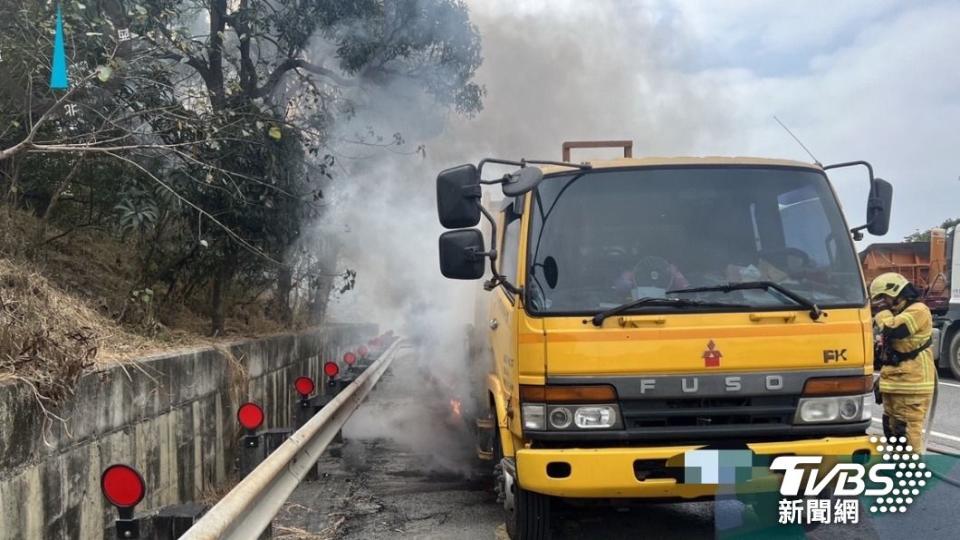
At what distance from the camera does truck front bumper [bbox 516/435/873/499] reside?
141 inches

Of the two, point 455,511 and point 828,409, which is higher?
point 828,409

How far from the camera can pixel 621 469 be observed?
11.7 ft

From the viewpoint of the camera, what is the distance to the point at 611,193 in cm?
420

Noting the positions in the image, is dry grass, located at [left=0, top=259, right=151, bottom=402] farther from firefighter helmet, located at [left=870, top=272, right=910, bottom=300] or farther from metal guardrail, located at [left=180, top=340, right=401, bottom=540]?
firefighter helmet, located at [left=870, top=272, right=910, bottom=300]

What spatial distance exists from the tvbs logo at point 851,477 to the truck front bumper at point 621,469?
43 mm

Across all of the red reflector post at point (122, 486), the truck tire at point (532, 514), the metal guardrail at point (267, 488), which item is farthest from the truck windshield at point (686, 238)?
the red reflector post at point (122, 486)

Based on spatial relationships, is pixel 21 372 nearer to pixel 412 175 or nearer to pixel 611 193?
pixel 611 193

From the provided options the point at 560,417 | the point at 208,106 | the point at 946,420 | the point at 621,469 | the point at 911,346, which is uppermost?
the point at 208,106

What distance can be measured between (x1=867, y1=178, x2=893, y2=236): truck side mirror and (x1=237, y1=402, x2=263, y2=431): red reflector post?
389 cm

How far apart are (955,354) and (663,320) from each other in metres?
11.2

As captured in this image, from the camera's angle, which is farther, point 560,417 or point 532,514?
point 532,514

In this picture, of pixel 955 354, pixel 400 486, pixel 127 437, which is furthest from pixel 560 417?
pixel 955 354

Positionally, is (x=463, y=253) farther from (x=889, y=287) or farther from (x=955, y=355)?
(x=955, y=355)

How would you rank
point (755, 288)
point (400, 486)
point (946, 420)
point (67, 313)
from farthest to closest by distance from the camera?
point (946, 420) → point (400, 486) → point (67, 313) → point (755, 288)
